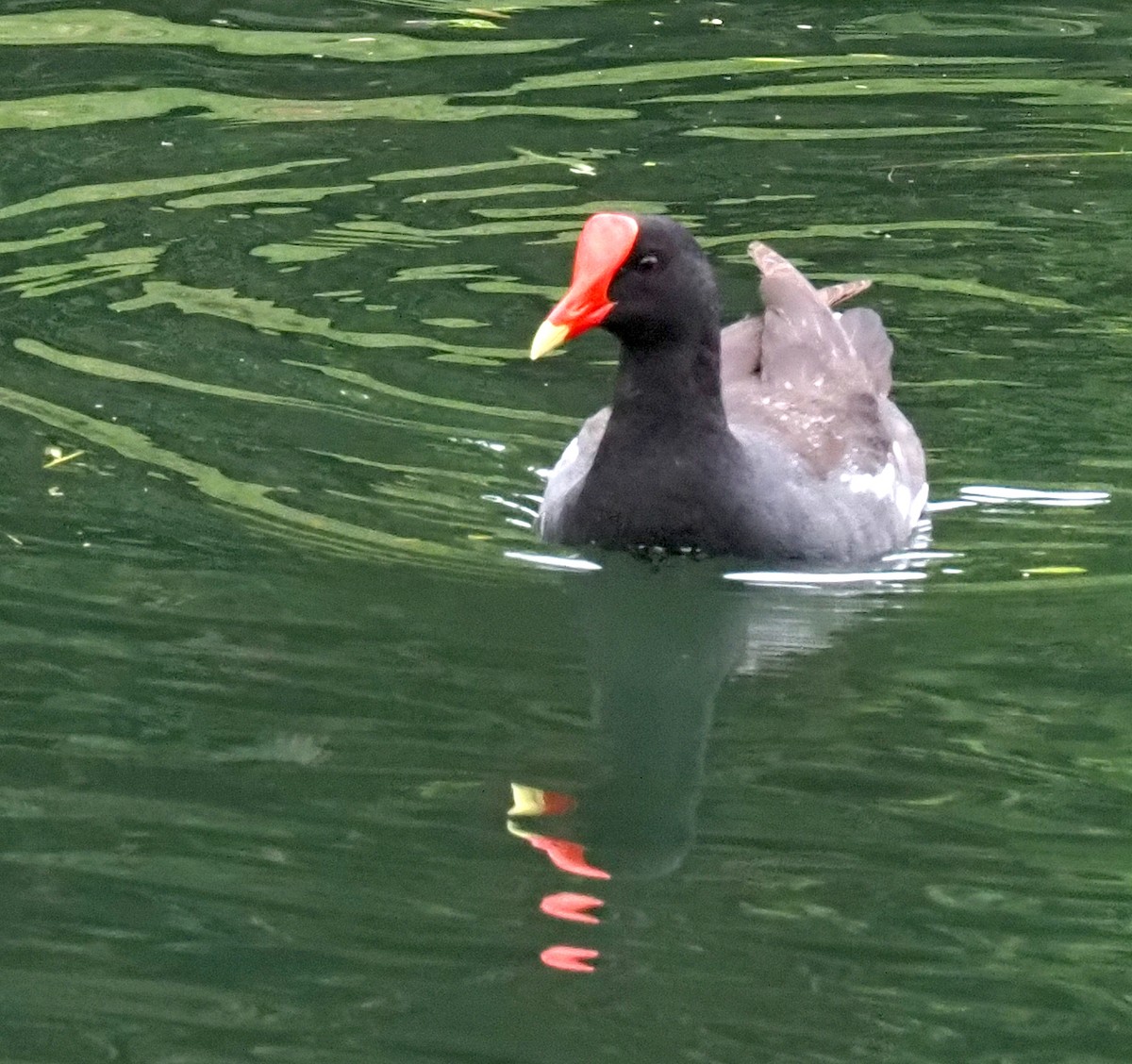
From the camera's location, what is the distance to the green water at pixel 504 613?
4.98 m

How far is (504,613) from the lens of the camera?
6.93 metres

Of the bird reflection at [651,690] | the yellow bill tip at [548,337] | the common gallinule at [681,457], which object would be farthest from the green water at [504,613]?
the yellow bill tip at [548,337]

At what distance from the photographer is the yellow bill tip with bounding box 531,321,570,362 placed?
692 centimetres

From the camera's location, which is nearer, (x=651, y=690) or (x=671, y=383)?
(x=651, y=690)

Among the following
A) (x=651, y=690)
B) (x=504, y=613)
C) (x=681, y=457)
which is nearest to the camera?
(x=651, y=690)

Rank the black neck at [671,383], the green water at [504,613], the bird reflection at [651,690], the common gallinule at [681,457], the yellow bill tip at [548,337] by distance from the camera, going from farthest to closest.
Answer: the black neck at [671,383], the common gallinule at [681,457], the yellow bill tip at [548,337], the bird reflection at [651,690], the green water at [504,613]

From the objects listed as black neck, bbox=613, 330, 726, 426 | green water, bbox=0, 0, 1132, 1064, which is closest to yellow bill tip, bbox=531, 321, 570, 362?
black neck, bbox=613, 330, 726, 426

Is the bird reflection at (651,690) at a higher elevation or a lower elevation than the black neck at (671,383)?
lower

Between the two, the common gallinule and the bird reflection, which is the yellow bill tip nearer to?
the common gallinule

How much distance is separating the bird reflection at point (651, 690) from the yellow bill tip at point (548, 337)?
68 centimetres

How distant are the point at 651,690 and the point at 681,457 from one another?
1.05 metres

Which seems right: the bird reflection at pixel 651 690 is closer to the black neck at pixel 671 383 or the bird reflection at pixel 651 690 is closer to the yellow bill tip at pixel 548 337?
the black neck at pixel 671 383

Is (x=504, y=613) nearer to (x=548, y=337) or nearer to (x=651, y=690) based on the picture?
(x=651, y=690)

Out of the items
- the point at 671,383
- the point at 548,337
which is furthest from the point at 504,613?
the point at 671,383
